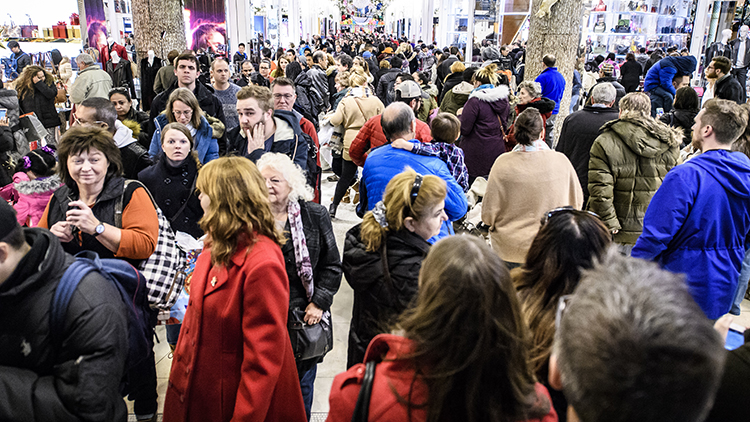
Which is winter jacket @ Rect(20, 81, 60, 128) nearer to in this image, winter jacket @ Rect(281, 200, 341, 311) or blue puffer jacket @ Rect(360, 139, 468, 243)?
blue puffer jacket @ Rect(360, 139, 468, 243)

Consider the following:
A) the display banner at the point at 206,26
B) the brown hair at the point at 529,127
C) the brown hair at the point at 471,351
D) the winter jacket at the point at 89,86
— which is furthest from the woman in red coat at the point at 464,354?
the display banner at the point at 206,26

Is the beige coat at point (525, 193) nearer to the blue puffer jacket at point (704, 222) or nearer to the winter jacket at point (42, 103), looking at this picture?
the blue puffer jacket at point (704, 222)

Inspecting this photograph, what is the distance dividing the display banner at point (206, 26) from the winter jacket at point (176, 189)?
522 inches

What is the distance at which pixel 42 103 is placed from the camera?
25.0ft

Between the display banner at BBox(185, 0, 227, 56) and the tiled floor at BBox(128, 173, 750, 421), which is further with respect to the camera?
the display banner at BBox(185, 0, 227, 56)

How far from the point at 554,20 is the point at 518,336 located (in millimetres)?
6833

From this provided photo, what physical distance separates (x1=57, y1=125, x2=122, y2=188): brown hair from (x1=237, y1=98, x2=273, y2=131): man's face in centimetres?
129

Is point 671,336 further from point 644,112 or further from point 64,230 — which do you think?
point 644,112

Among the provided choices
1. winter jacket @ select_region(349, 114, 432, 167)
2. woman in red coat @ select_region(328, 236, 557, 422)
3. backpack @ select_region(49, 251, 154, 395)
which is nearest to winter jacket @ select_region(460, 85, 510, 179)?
winter jacket @ select_region(349, 114, 432, 167)

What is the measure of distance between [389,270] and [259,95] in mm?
2104

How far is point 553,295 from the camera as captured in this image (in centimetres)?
160

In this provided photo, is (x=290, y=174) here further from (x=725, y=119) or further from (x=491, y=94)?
(x=491, y=94)

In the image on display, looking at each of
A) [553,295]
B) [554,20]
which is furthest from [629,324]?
[554,20]

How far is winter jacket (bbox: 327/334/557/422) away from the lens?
3.71 ft
